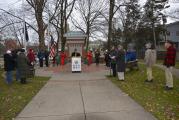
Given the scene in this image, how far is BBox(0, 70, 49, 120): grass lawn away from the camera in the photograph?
9956 mm

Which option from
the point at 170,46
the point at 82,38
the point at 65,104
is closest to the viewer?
the point at 65,104

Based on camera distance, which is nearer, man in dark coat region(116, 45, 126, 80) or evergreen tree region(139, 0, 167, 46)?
man in dark coat region(116, 45, 126, 80)

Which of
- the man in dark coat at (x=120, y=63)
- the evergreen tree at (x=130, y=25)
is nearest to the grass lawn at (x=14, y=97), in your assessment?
the man in dark coat at (x=120, y=63)

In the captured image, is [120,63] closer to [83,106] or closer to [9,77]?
[9,77]

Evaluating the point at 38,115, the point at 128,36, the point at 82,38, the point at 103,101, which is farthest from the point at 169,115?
the point at 128,36

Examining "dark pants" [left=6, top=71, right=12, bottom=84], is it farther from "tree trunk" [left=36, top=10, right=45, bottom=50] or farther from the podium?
"tree trunk" [left=36, top=10, right=45, bottom=50]

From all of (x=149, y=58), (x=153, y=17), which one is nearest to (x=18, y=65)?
(x=149, y=58)

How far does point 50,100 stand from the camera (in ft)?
38.4

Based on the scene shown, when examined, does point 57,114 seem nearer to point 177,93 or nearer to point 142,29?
point 177,93

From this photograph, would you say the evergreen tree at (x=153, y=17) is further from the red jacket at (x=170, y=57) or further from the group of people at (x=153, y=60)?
the red jacket at (x=170, y=57)

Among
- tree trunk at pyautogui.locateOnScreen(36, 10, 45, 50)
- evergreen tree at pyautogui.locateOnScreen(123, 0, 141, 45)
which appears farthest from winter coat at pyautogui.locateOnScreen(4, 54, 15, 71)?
evergreen tree at pyautogui.locateOnScreen(123, 0, 141, 45)

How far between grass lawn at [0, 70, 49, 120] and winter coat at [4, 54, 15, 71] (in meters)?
0.78

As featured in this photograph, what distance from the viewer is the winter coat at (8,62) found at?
1664 cm

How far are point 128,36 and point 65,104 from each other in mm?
65912
